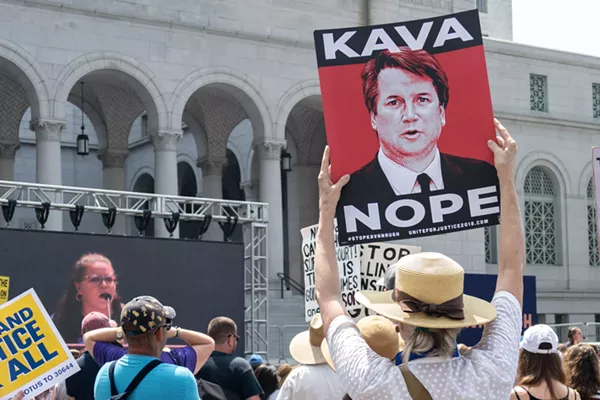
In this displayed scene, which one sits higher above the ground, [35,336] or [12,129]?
[12,129]

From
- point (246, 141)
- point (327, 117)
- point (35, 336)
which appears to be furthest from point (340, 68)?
point (246, 141)

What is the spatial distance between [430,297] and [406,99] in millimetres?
1471

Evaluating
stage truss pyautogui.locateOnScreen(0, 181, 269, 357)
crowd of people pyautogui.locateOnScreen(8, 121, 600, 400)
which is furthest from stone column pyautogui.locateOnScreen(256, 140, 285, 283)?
crowd of people pyautogui.locateOnScreen(8, 121, 600, 400)

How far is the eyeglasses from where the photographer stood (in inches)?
789

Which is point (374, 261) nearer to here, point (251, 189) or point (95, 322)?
point (95, 322)

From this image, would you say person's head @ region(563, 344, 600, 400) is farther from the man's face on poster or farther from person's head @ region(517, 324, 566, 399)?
the man's face on poster

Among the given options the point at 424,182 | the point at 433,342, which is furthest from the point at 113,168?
the point at 433,342

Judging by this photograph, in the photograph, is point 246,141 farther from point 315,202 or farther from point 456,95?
point 456,95

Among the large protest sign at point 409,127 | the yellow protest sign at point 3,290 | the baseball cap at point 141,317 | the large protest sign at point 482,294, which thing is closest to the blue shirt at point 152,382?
the baseball cap at point 141,317

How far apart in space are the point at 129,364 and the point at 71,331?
15643 mm

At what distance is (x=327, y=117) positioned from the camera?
15.1 ft

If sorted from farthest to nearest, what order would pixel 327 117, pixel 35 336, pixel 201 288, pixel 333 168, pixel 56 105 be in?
pixel 56 105, pixel 201 288, pixel 35 336, pixel 327 117, pixel 333 168

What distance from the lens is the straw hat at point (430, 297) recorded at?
3389mm

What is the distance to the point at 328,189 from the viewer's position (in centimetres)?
415
